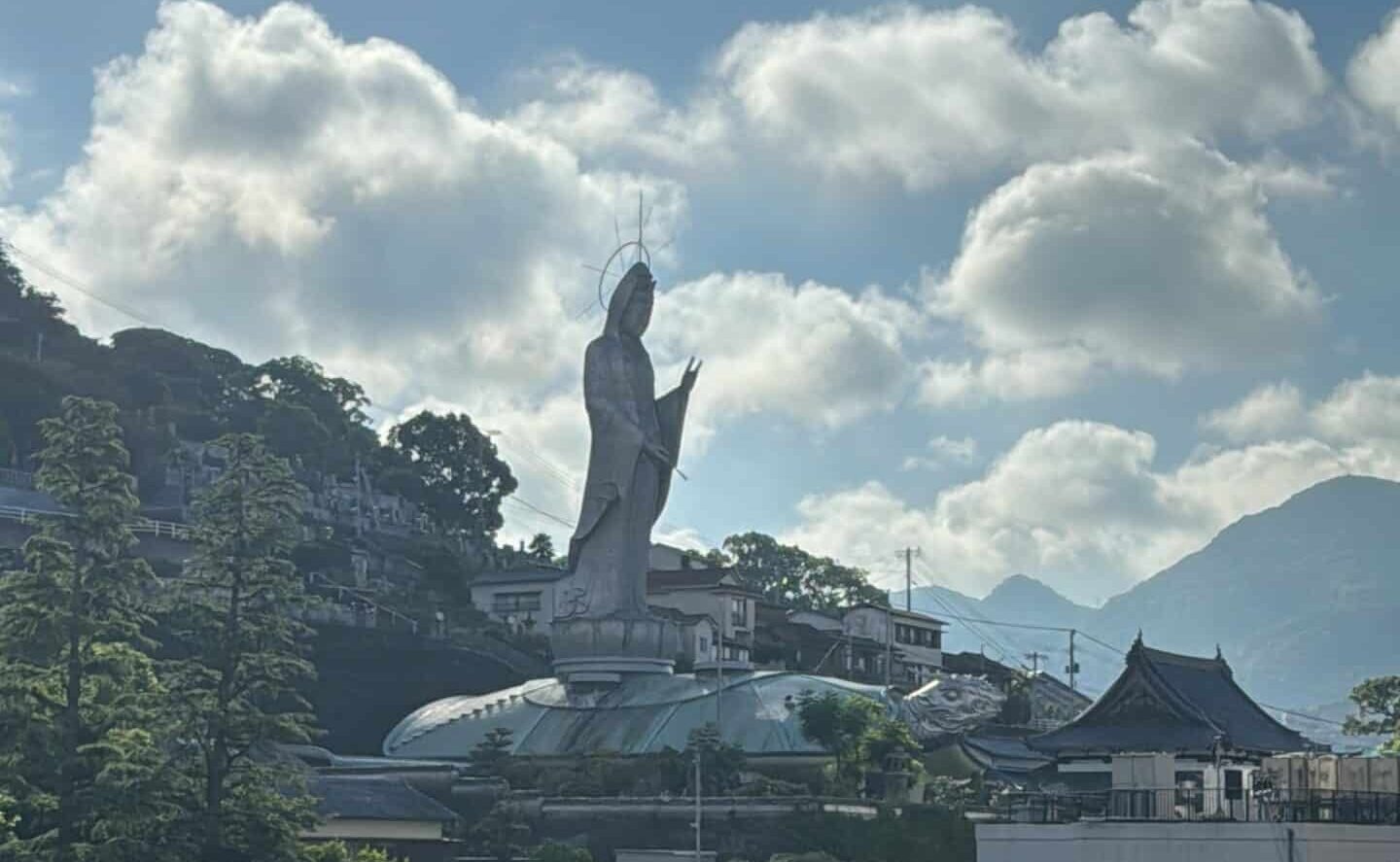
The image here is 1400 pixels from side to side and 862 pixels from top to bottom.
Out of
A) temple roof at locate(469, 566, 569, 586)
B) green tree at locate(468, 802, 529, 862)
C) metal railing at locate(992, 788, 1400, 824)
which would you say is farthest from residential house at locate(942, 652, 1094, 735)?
metal railing at locate(992, 788, 1400, 824)

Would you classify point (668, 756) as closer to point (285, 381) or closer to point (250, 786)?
point (250, 786)

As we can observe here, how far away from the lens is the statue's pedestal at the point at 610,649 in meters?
65.2

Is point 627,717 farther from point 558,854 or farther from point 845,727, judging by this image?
point 558,854

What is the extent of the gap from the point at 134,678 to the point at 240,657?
1843mm

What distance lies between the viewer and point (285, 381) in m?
106

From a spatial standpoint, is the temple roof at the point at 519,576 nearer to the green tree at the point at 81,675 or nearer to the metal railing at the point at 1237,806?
the green tree at the point at 81,675

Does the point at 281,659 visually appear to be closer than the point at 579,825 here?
Yes

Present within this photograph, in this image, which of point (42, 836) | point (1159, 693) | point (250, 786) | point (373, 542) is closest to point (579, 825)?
point (1159, 693)

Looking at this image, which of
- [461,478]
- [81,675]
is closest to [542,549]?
→ [461,478]

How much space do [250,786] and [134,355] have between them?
6663 centimetres

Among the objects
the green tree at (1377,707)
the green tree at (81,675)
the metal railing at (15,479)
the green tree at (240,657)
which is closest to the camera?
the green tree at (81,675)

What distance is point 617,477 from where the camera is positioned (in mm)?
67375

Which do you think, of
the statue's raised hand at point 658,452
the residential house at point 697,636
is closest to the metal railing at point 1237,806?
the statue's raised hand at point 658,452

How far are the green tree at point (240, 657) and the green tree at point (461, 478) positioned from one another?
60.3 meters
